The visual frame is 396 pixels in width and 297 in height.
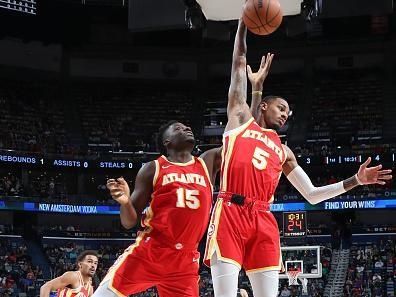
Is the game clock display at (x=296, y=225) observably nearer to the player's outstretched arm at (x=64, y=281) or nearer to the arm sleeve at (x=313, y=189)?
the player's outstretched arm at (x=64, y=281)

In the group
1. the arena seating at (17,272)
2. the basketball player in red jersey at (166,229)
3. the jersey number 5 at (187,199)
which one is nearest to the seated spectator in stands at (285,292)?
the arena seating at (17,272)

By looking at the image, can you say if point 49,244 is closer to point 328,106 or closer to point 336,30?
point 328,106

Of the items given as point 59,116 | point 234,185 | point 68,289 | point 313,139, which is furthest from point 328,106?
point 234,185

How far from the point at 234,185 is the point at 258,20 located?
61.6 inches

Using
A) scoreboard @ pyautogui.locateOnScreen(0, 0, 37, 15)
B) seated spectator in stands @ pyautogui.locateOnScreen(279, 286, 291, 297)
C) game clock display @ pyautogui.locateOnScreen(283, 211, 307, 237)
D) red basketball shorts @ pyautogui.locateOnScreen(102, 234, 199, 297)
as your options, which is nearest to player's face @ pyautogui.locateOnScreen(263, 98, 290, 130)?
red basketball shorts @ pyautogui.locateOnScreen(102, 234, 199, 297)

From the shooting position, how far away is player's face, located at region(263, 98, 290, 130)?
18.1 ft

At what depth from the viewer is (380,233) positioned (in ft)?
86.3

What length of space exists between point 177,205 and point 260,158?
749 mm

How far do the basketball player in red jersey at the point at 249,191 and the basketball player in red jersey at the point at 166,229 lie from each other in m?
0.16

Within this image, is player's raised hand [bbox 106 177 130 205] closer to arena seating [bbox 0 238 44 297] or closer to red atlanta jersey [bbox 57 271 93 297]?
red atlanta jersey [bbox 57 271 93 297]

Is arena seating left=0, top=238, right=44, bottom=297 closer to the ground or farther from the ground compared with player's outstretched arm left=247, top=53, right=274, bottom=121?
closer to the ground

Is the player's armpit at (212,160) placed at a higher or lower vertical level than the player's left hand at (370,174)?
higher

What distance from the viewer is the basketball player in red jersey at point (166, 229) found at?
4.91 metres

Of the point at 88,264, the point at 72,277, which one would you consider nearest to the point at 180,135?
the point at 88,264
